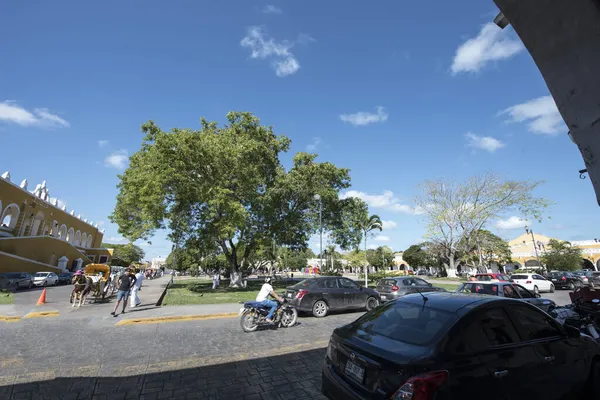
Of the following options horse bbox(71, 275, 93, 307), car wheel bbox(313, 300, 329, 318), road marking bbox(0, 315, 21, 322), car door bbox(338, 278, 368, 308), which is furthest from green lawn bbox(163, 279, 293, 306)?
car door bbox(338, 278, 368, 308)

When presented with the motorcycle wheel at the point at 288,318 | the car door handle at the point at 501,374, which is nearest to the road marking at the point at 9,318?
the motorcycle wheel at the point at 288,318

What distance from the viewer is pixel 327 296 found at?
11.6 meters

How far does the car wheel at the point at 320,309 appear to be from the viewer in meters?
11.3

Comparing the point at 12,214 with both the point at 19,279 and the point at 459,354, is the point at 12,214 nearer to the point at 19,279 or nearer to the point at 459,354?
the point at 19,279

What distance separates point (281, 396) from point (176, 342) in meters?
4.12

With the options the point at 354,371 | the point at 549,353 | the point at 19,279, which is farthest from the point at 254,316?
the point at 19,279

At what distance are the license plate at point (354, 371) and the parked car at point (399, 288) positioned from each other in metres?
10.7

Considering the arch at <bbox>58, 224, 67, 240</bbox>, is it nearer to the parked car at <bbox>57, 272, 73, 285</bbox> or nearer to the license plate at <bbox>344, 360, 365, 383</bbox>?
the parked car at <bbox>57, 272, 73, 285</bbox>

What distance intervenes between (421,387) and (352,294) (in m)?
9.92

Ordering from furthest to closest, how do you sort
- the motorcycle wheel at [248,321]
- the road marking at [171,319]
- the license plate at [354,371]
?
1. the road marking at [171,319]
2. the motorcycle wheel at [248,321]
3. the license plate at [354,371]

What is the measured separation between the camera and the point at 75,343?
7102mm

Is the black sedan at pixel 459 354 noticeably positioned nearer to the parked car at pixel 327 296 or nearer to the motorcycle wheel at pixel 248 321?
the motorcycle wheel at pixel 248 321

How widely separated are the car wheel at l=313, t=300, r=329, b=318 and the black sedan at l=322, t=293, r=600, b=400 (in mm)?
7645

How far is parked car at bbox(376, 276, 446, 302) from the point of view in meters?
13.3
